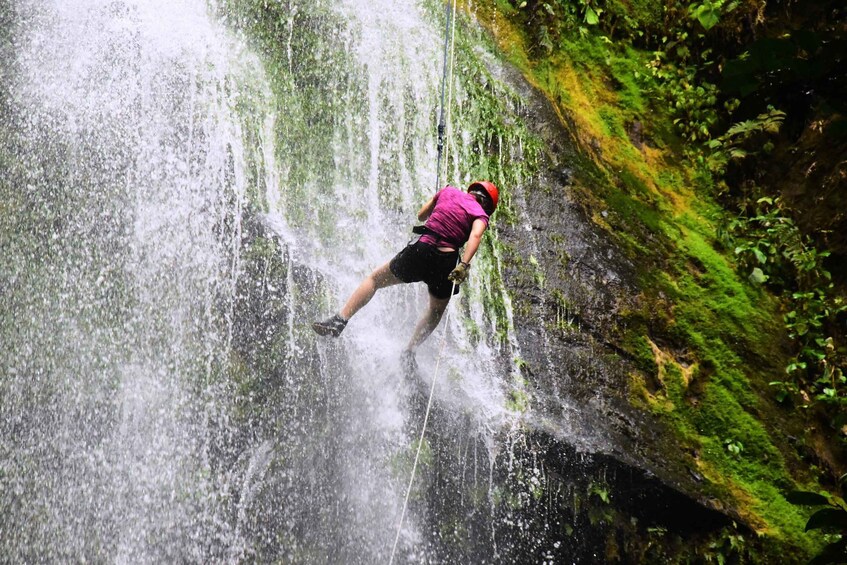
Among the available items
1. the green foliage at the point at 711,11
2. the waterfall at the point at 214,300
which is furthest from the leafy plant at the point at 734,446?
the green foliage at the point at 711,11

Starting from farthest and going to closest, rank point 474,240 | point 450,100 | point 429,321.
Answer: point 450,100 < point 429,321 < point 474,240

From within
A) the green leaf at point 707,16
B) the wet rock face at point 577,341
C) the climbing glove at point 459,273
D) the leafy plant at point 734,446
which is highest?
the green leaf at point 707,16

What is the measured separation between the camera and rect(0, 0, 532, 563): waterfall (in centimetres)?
541

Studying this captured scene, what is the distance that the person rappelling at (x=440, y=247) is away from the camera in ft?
16.6

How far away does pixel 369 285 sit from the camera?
5340mm

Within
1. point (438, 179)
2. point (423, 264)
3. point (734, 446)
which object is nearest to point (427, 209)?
point (423, 264)

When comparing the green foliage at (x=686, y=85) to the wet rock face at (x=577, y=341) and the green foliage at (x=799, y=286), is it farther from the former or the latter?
the wet rock face at (x=577, y=341)

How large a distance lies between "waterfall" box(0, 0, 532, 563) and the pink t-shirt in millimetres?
1385

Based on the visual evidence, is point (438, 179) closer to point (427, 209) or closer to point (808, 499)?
point (427, 209)

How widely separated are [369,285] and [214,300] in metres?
1.52

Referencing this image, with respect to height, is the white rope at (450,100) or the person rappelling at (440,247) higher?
the white rope at (450,100)

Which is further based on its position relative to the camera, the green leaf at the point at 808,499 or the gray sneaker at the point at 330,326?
the gray sneaker at the point at 330,326

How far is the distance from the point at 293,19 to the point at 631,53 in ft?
13.2

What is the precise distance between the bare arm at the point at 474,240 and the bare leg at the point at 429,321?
0.65m
